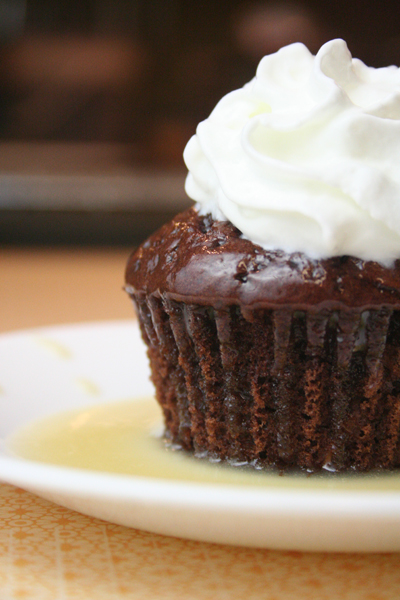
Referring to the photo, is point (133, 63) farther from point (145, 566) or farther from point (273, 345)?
point (145, 566)

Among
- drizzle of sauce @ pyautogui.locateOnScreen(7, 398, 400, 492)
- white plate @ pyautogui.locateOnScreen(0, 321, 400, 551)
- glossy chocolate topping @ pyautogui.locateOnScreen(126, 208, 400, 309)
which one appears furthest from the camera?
drizzle of sauce @ pyautogui.locateOnScreen(7, 398, 400, 492)

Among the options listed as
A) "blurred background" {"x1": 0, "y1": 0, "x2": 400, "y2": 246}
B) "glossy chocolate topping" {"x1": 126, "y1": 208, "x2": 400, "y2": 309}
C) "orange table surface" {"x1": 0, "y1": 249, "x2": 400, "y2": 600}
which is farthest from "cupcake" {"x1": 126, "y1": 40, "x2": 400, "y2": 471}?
"blurred background" {"x1": 0, "y1": 0, "x2": 400, "y2": 246}

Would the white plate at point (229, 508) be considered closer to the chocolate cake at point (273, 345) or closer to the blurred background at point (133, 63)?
the chocolate cake at point (273, 345)

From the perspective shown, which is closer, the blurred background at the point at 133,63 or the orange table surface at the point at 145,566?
the orange table surface at the point at 145,566

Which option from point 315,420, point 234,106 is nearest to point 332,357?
point 315,420

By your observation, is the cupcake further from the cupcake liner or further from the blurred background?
the blurred background

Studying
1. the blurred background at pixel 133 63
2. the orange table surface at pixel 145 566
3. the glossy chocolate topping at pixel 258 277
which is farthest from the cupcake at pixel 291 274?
the blurred background at pixel 133 63

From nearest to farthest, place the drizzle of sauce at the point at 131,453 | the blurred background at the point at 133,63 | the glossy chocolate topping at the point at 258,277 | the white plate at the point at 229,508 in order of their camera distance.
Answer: the white plate at the point at 229,508 → the glossy chocolate topping at the point at 258,277 → the drizzle of sauce at the point at 131,453 → the blurred background at the point at 133,63

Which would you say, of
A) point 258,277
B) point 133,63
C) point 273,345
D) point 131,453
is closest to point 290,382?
point 273,345
